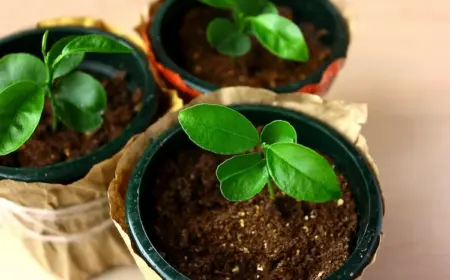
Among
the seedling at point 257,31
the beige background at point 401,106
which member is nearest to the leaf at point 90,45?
the seedling at point 257,31

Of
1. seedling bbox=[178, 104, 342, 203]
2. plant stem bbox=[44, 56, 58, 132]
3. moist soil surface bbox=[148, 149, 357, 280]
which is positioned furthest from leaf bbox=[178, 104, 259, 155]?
plant stem bbox=[44, 56, 58, 132]

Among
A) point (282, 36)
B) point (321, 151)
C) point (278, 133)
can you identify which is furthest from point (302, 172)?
point (282, 36)

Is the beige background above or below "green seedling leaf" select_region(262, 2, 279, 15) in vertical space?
below

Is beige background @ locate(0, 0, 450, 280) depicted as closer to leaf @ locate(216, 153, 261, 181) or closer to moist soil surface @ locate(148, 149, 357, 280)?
moist soil surface @ locate(148, 149, 357, 280)

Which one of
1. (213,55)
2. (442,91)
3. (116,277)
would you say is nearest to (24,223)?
(116,277)

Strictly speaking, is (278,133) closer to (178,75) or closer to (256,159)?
(256,159)

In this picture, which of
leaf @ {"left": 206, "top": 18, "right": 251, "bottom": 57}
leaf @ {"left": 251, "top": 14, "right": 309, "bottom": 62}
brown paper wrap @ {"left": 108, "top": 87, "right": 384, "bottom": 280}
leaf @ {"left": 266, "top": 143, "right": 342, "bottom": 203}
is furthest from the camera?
leaf @ {"left": 206, "top": 18, "right": 251, "bottom": 57}

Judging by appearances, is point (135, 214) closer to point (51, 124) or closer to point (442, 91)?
point (51, 124)
